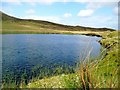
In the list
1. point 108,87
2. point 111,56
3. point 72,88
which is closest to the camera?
point 108,87

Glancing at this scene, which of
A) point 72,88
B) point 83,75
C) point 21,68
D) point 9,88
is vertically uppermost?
point 83,75

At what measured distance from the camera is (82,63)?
783 cm

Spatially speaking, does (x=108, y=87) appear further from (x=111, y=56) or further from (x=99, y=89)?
(x=111, y=56)

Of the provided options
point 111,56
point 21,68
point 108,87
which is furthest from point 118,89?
point 21,68

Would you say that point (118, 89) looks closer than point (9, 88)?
Yes

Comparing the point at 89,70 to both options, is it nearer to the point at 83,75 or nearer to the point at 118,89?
the point at 83,75

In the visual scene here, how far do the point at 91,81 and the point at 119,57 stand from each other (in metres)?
11.2

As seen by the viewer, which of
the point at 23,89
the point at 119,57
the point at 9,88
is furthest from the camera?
the point at 119,57

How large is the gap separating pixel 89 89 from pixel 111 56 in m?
12.9

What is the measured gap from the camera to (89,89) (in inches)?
303

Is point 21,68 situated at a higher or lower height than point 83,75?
lower

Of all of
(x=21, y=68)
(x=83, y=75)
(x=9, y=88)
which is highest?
(x=83, y=75)

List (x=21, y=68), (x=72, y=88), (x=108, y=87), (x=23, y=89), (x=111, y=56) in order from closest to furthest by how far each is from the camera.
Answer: (x=108, y=87) → (x=72, y=88) → (x=23, y=89) → (x=111, y=56) → (x=21, y=68)

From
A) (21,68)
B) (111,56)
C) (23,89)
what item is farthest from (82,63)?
(21,68)
